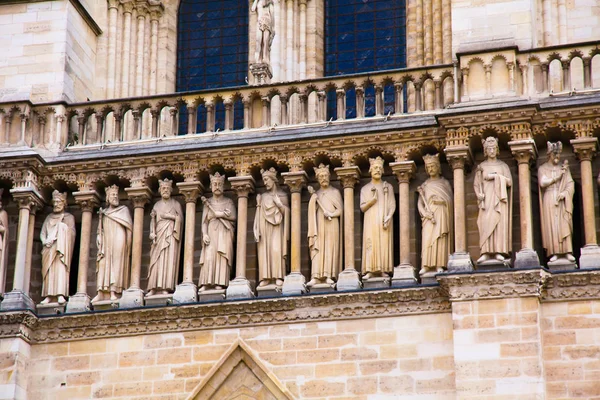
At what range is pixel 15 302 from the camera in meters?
23.2

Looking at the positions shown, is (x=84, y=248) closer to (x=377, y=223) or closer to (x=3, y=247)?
(x=3, y=247)

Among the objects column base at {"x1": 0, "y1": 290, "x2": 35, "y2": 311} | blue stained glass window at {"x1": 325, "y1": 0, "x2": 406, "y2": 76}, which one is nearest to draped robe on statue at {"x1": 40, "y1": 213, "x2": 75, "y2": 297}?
column base at {"x1": 0, "y1": 290, "x2": 35, "y2": 311}

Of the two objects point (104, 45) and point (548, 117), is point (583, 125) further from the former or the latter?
point (104, 45)

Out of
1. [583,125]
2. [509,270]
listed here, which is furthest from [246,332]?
[583,125]

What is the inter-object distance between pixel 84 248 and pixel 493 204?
17.9ft

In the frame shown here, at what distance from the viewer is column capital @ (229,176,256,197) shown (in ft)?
76.6

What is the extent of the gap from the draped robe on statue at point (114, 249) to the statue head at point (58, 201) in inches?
23.7

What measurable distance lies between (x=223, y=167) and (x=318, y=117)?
1.47 m

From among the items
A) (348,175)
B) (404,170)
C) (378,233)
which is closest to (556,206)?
(404,170)

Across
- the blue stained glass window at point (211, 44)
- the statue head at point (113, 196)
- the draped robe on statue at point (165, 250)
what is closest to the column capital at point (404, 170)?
the draped robe on statue at point (165, 250)

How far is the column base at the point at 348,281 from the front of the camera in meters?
22.4

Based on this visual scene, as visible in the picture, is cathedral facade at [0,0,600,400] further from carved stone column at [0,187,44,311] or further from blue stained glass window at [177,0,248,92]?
blue stained glass window at [177,0,248,92]

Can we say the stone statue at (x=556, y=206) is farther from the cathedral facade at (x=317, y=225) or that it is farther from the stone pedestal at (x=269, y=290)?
the stone pedestal at (x=269, y=290)

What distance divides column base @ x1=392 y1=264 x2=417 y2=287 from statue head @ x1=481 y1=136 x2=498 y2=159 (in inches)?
67.1
